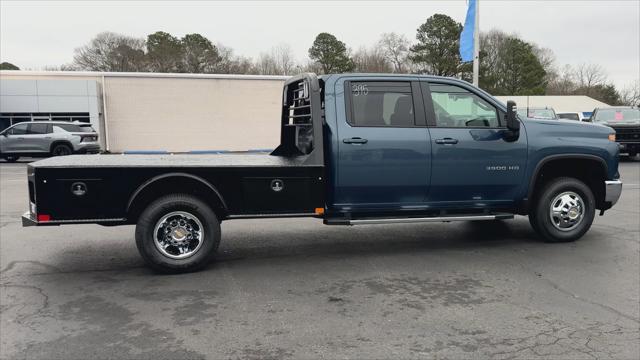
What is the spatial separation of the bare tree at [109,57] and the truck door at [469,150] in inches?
2441

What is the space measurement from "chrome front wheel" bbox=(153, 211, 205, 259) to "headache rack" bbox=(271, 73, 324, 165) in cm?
139

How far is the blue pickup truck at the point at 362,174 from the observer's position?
5.21m

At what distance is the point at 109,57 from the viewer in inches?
2534

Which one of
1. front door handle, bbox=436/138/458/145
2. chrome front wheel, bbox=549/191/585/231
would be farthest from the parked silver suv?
chrome front wheel, bbox=549/191/585/231

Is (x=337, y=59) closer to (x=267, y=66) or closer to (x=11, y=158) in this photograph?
(x=267, y=66)

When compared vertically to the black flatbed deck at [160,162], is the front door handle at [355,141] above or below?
above

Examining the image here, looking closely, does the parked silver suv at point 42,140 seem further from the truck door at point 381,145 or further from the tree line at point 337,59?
the tree line at point 337,59

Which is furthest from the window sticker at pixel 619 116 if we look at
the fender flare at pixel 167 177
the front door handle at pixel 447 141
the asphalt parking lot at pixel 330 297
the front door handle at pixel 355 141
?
the fender flare at pixel 167 177

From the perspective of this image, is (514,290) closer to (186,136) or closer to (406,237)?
(406,237)

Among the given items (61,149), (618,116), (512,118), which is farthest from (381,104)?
(61,149)

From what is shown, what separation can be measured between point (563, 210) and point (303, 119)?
3547 millimetres

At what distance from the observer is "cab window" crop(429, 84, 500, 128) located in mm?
6180

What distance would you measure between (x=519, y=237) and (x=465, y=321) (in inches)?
134

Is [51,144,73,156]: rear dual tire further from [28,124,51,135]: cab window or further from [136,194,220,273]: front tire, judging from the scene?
[136,194,220,273]: front tire
